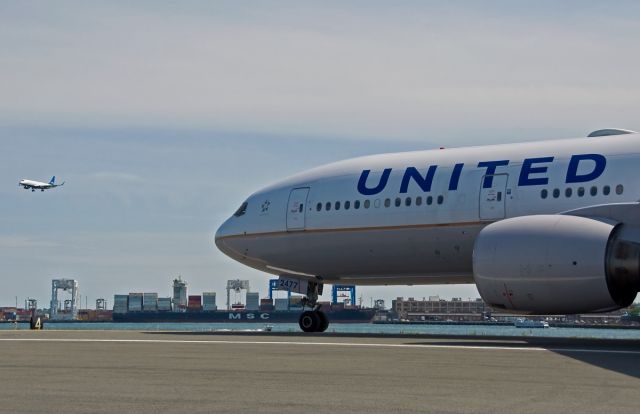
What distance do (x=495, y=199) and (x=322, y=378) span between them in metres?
13.7

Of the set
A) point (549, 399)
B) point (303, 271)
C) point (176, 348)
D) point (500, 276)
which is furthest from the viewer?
point (303, 271)

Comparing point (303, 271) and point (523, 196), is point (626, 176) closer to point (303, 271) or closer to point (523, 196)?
point (523, 196)

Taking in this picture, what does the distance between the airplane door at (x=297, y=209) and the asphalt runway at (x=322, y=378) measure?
10.0 m

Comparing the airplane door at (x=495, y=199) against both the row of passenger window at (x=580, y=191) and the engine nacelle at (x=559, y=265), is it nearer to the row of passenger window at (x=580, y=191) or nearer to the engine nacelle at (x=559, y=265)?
the row of passenger window at (x=580, y=191)

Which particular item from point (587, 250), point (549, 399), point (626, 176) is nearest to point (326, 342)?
point (587, 250)

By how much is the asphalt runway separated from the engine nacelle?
3.66 ft

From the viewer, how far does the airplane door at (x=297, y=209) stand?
104 ft

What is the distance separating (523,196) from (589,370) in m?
11.5

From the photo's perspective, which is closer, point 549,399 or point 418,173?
point 549,399

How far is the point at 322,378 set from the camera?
14.0m

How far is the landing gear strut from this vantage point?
105 ft

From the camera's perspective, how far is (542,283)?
22000 mm

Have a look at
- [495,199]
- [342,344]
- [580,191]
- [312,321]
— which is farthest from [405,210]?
[342,344]

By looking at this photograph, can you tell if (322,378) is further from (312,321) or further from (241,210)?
(241,210)
